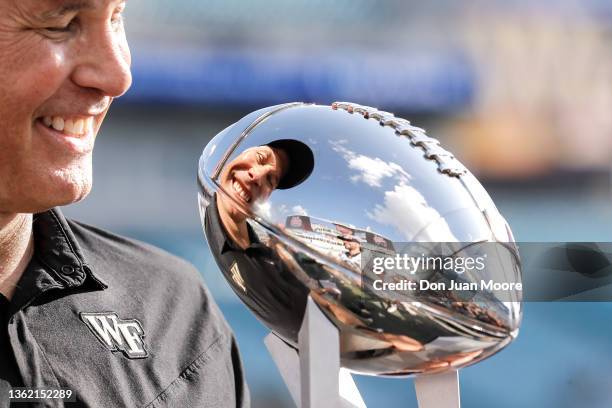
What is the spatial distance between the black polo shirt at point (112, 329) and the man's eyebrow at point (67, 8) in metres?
0.35

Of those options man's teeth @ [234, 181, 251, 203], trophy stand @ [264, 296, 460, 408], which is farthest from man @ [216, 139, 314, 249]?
trophy stand @ [264, 296, 460, 408]

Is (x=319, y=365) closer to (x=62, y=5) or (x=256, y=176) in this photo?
(x=256, y=176)

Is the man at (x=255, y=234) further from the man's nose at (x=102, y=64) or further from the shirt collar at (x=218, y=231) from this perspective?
the man's nose at (x=102, y=64)

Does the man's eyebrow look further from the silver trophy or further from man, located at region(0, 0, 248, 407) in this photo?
the silver trophy

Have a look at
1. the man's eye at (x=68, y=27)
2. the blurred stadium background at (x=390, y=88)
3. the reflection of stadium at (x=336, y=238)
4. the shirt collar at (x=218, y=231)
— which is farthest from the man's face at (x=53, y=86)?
the blurred stadium background at (x=390, y=88)

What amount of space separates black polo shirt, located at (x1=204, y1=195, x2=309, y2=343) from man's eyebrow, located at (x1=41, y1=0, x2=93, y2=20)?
24cm

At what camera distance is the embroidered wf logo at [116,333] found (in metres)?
1.27

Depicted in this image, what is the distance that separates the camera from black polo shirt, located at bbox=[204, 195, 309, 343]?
1.05 metres

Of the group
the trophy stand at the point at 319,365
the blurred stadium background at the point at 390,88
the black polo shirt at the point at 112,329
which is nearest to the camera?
the trophy stand at the point at 319,365

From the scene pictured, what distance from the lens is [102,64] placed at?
3.58ft

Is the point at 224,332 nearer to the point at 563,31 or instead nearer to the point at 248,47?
the point at 248,47

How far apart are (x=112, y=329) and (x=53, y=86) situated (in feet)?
1.18

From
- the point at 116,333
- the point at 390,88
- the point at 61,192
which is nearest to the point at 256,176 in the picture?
the point at 61,192

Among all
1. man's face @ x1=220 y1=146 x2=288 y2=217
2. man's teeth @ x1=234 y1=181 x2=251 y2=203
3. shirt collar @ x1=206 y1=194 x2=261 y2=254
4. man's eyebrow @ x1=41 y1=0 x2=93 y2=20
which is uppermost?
man's eyebrow @ x1=41 y1=0 x2=93 y2=20
